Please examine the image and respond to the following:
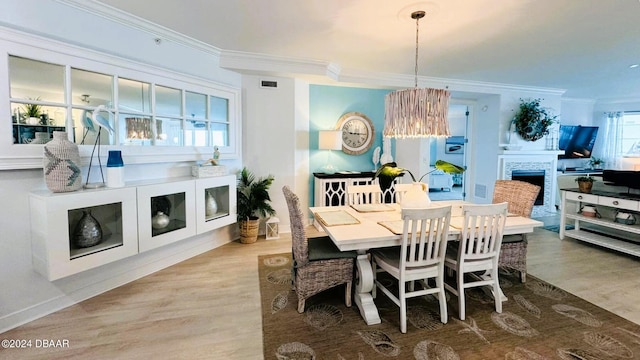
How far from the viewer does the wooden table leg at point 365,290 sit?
7.82 ft

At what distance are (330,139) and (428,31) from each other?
2.06 metres

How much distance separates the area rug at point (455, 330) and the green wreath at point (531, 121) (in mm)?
3917

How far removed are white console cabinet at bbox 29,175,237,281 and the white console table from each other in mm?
4949

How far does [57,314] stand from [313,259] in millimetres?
2143

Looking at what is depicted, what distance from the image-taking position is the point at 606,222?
3992mm

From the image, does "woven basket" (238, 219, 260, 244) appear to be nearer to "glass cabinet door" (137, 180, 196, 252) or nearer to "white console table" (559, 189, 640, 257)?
"glass cabinet door" (137, 180, 196, 252)

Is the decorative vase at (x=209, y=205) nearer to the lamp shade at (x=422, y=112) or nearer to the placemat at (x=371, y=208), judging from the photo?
the placemat at (x=371, y=208)

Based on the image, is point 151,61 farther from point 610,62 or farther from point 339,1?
point 610,62

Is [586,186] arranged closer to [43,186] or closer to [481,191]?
[481,191]

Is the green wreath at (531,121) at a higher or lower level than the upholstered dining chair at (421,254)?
higher

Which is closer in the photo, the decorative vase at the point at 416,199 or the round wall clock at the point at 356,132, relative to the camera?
the decorative vase at the point at 416,199

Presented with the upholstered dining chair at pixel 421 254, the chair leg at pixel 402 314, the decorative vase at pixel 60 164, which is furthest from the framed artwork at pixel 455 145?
the decorative vase at pixel 60 164

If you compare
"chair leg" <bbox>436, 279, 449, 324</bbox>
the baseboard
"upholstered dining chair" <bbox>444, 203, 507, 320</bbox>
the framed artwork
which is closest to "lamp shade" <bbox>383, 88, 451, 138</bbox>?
"upholstered dining chair" <bbox>444, 203, 507, 320</bbox>

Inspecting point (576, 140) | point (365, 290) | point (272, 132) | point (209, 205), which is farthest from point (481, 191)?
point (209, 205)
